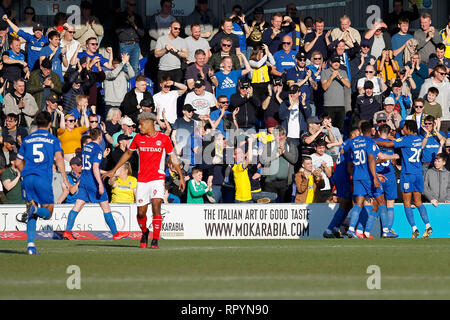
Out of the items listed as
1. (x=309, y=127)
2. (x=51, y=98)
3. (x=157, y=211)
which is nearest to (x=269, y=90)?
(x=309, y=127)

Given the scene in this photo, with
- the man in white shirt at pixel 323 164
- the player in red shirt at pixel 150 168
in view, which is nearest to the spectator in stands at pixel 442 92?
the man in white shirt at pixel 323 164

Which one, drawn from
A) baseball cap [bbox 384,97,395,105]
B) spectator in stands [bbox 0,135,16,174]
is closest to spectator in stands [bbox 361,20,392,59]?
baseball cap [bbox 384,97,395,105]

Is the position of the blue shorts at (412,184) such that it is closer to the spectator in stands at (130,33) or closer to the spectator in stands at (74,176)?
the spectator in stands at (74,176)

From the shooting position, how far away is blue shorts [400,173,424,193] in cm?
1814

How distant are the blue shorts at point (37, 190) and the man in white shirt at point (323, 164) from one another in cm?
785

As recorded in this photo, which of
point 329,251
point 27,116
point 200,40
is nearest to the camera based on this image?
point 329,251

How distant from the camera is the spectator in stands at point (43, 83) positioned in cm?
2047

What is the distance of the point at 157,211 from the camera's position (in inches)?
543

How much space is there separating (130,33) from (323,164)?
19.3ft

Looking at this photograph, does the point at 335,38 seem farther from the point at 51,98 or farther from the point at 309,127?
the point at 51,98

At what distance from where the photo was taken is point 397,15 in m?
23.6

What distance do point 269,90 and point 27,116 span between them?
5.62m

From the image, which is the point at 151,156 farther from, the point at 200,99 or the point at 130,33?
the point at 130,33

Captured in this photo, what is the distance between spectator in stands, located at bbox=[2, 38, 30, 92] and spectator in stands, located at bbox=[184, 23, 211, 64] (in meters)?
3.91
